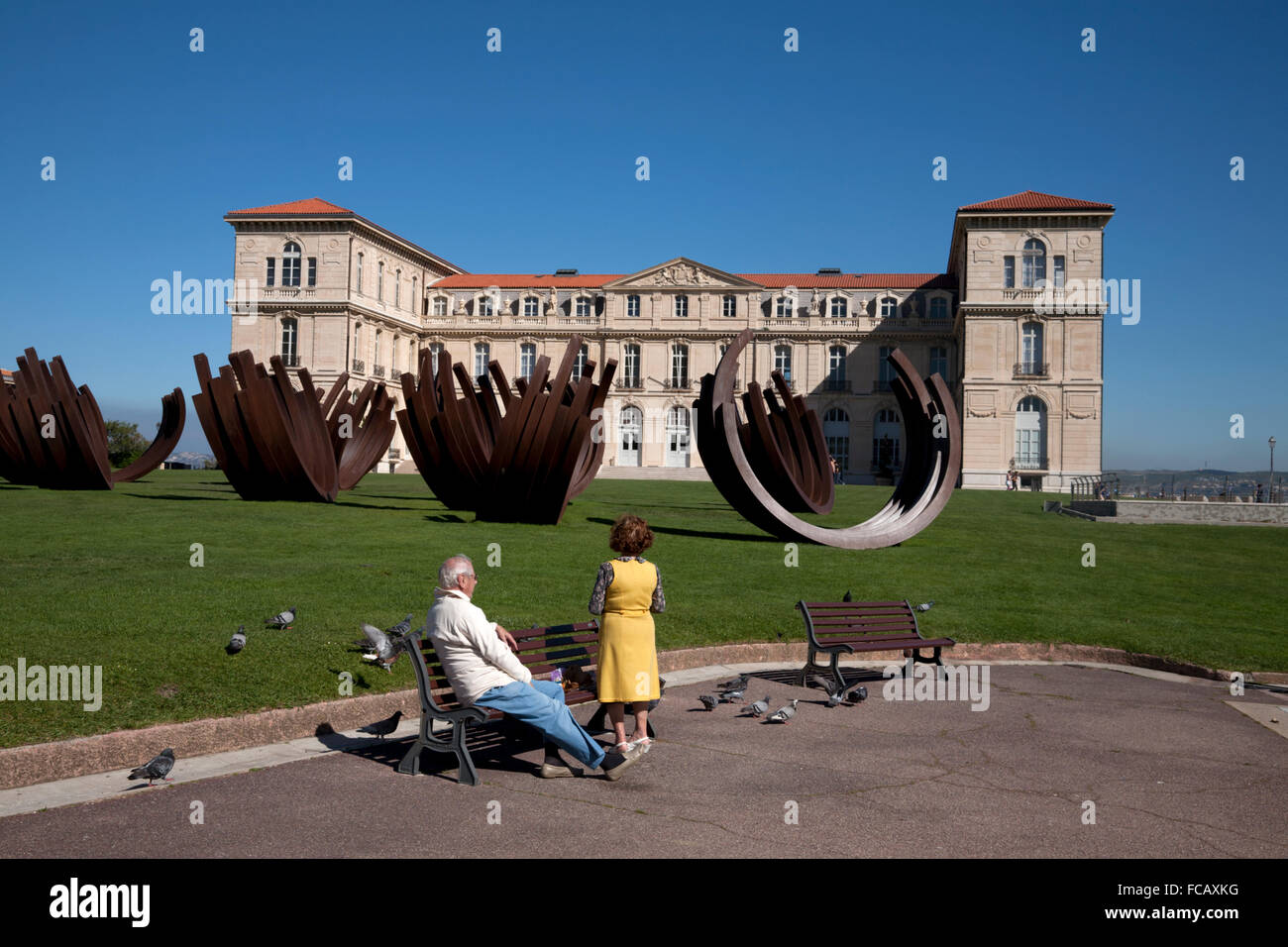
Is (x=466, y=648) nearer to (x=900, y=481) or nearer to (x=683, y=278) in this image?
(x=900, y=481)

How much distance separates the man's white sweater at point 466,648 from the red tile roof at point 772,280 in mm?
63407

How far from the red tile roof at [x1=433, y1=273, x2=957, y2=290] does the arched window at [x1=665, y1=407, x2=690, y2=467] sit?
972cm

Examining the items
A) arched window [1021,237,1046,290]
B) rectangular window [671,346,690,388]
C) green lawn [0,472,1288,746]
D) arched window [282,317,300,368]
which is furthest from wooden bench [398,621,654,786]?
rectangular window [671,346,690,388]

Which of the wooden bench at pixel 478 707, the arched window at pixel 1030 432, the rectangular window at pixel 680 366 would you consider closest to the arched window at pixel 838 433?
the rectangular window at pixel 680 366

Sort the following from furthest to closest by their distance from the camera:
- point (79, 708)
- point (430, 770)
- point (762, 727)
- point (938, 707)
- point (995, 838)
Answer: point (938, 707)
point (762, 727)
point (79, 708)
point (430, 770)
point (995, 838)

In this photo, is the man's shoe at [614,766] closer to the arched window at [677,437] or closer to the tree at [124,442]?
the tree at [124,442]

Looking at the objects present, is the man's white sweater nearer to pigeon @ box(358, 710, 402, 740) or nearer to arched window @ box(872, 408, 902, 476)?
pigeon @ box(358, 710, 402, 740)

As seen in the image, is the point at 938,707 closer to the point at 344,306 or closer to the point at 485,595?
the point at 485,595

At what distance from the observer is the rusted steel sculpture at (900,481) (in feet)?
52.3

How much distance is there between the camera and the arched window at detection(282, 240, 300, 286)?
62281 millimetres

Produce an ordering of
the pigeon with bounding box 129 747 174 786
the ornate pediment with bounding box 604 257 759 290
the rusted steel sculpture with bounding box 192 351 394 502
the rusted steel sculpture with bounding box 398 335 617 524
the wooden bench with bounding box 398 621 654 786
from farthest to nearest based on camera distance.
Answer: the ornate pediment with bounding box 604 257 759 290, the rusted steel sculpture with bounding box 192 351 394 502, the rusted steel sculpture with bounding box 398 335 617 524, the wooden bench with bounding box 398 621 654 786, the pigeon with bounding box 129 747 174 786

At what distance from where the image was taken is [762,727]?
6777 millimetres
